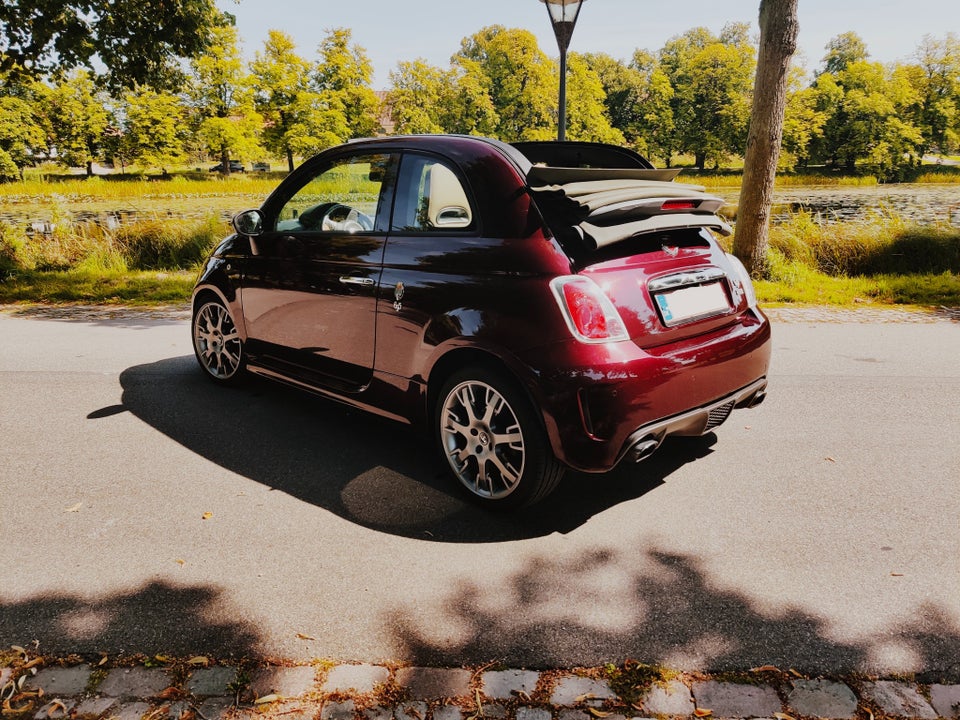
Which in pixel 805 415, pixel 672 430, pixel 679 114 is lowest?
pixel 805 415

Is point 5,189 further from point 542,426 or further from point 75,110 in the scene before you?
point 542,426

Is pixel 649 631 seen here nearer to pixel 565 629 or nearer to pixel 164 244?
pixel 565 629

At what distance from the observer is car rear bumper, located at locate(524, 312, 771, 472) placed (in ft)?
10.0

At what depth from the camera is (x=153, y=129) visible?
215ft

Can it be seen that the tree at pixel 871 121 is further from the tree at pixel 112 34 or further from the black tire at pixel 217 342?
the black tire at pixel 217 342

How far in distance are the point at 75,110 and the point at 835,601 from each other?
7946cm

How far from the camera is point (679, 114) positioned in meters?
84.6

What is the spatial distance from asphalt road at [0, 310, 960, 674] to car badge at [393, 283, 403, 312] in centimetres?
95

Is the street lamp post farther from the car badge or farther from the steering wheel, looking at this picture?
the car badge

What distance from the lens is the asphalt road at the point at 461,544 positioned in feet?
8.29

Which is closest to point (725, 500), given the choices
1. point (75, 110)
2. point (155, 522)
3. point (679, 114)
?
point (155, 522)

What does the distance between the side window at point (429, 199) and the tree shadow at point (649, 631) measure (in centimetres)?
177

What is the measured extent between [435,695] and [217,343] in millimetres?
3999

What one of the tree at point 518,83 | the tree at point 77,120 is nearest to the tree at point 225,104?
the tree at point 77,120
